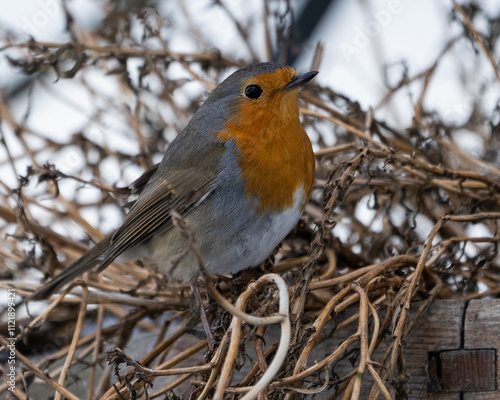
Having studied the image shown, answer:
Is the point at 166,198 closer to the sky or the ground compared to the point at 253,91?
closer to the ground

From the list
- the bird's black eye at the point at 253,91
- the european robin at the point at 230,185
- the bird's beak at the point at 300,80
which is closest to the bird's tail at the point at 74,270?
the european robin at the point at 230,185

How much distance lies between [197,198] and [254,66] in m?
0.46

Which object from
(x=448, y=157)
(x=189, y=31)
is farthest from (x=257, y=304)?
(x=189, y=31)

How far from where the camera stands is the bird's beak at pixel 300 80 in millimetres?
2041

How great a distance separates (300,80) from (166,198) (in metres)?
0.57

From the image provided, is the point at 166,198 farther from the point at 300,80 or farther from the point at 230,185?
the point at 300,80

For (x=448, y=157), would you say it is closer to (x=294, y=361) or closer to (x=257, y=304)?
(x=257, y=304)

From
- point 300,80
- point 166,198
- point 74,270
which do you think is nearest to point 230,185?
point 166,198

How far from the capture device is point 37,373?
151 cm

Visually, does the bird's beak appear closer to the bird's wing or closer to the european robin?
the european robin

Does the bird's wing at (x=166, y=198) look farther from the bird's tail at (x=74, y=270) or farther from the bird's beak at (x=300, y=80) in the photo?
the bird's beak at (x=300, y=80)

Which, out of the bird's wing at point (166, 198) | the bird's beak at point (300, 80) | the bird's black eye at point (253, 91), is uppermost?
the bird's black eye at point (253, 91)

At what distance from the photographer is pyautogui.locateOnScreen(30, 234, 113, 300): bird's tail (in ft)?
6.52

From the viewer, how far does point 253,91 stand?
2.16 metres
